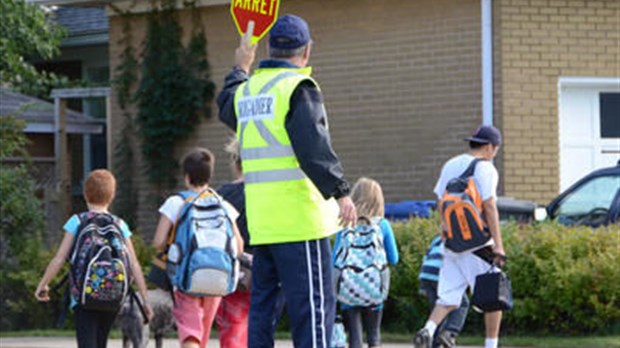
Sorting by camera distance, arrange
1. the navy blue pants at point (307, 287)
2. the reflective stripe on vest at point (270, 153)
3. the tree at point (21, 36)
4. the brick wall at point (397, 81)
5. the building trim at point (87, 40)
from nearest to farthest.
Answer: the navy blue pants at point (307, 287) < the reflective stripe on vest at point (270, 153) < the brick wall at point (397, 81) < the tree at point (21, 36) < the building trim at point (87, 40)

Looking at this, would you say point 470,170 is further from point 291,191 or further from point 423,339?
point 291,191

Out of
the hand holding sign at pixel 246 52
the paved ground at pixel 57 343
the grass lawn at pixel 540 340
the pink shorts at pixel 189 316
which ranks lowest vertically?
the paved ground at pixel 57 343

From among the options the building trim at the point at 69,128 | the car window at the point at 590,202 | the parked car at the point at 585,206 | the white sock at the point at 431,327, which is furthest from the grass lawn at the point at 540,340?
the building trim at the point at 69,128

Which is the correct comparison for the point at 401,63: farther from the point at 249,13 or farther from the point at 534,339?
the point at 249,13

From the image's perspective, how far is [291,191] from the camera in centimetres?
804

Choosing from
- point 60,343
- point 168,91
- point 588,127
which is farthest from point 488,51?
point 60,343

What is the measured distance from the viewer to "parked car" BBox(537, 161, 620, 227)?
1652 centimetres

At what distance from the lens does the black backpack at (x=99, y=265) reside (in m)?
10.1

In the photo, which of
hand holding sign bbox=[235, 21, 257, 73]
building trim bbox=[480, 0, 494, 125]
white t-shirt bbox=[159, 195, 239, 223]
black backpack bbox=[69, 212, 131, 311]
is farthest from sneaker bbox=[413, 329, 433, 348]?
building trim bbox=[480, 0, 494, 125]

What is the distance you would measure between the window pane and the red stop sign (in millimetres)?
10596

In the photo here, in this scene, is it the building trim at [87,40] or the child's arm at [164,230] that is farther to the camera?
the building trim at [87,40]

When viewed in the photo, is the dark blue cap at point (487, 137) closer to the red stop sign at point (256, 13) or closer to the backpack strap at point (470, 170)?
the backpack strap at point (470, 170)

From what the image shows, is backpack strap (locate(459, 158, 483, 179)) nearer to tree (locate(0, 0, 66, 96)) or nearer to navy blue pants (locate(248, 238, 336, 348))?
navy blue pants (locate(248, 238, 336, 348))

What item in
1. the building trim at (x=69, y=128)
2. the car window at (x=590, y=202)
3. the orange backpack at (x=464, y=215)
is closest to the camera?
the orange backpack at (x=464, y=215)
